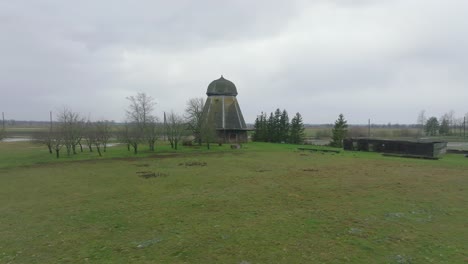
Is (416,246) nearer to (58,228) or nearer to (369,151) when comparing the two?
(58,228)

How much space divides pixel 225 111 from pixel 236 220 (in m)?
42.9

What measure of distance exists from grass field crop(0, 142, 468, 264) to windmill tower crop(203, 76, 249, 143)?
107 ft

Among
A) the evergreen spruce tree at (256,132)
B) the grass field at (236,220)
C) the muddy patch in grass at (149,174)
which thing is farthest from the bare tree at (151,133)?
the evergreen spruce tree at (256,132)

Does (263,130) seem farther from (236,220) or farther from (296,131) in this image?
(236,220)

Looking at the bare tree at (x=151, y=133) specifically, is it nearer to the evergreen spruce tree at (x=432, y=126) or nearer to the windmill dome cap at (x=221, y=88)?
the windmill dome cap at (x=221, y=88)

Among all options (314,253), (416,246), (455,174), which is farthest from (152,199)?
(455,174)

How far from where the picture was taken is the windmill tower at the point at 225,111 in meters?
51.0

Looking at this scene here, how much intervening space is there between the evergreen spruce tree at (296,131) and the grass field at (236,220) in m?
40.0

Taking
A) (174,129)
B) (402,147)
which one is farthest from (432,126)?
(174,129)

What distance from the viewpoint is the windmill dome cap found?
175 ft

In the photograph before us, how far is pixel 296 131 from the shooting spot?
58.5 metres

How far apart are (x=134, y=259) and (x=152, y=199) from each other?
245 inches

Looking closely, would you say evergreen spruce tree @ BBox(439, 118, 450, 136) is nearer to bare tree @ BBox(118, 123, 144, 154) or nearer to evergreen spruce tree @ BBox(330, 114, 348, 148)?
evergreen spruce tree @ BBox(330, 114, 348, 148)

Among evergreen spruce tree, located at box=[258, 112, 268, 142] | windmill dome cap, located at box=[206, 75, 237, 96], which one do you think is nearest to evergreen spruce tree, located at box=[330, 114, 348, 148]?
evergreen spruce tree, located at box=[258, 112, 268, 142]
